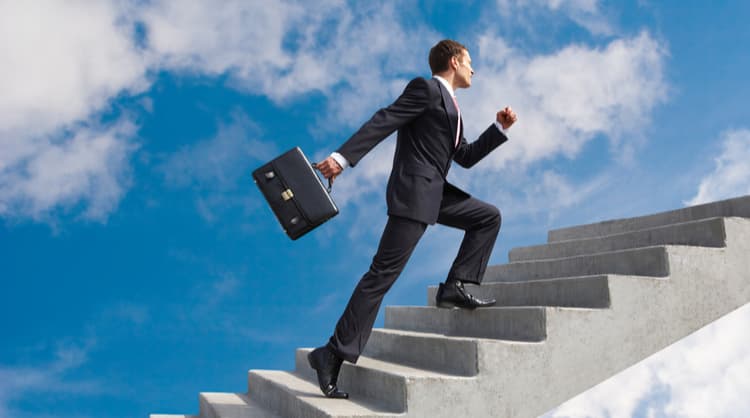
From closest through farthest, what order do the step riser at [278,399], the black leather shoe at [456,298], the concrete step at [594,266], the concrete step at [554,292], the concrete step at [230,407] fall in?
the step riser at [278,399] → the concrete step at [554,292] → the concrete step at [594,266] → the black leather shoe at [456,298] → the concrete step at [230,407]

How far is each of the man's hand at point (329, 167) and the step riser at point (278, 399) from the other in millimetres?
1208

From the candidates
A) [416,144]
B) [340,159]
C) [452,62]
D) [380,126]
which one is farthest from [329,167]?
[452,62]

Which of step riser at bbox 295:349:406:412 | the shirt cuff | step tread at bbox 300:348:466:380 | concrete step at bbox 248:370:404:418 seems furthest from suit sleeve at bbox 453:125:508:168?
concrete step at bbox 248:370:404:418

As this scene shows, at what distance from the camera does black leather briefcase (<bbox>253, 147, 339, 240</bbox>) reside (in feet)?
12.5

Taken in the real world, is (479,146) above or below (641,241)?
above

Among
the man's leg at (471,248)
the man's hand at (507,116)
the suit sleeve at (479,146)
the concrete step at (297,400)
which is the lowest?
the concrete step at (297,400)

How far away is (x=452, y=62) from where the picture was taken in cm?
426

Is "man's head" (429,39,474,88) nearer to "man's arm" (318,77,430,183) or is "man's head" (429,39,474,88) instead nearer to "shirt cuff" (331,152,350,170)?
"man's arm" (318,77,430,183)

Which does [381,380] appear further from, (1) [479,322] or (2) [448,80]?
(2) [448,80]

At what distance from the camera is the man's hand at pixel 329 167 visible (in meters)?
3.79

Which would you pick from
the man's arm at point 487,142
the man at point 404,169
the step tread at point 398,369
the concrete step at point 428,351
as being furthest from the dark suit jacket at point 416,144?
the step tread at point 398,369

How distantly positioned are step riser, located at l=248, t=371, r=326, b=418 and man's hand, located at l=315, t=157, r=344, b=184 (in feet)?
3.96

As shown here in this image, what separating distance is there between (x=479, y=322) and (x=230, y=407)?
1920mm

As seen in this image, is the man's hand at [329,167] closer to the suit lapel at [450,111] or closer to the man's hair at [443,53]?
the suit lapel at [450,111]
